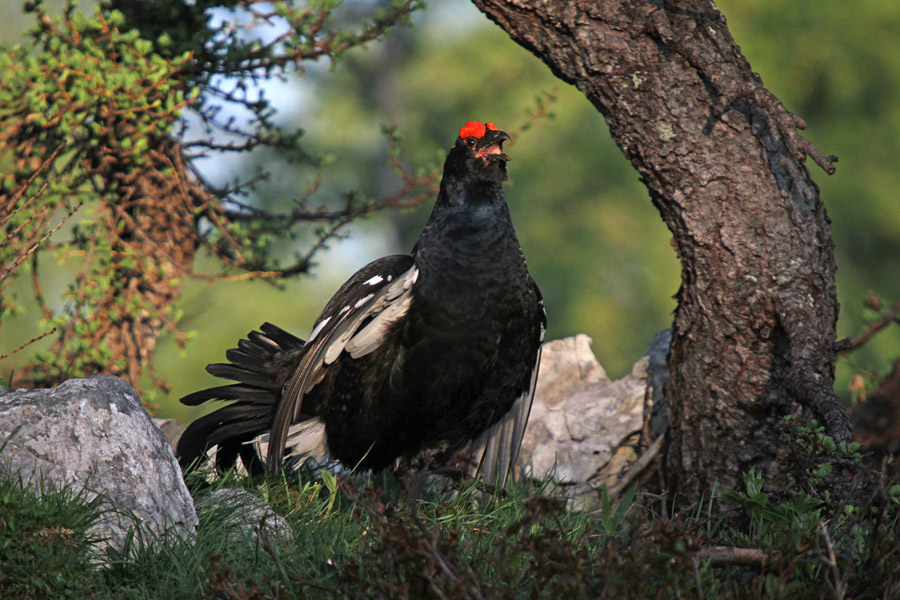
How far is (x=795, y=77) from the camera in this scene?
11250mm

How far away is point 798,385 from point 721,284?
0.66 metres

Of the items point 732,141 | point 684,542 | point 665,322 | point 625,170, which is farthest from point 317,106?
point 684,542

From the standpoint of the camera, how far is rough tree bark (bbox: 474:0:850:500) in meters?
3.68

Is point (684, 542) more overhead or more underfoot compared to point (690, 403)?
more underfoot

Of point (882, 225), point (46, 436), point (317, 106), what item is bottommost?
point (46, 436)

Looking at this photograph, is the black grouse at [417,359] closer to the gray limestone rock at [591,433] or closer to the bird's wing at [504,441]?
the bird's wing at [504,441]

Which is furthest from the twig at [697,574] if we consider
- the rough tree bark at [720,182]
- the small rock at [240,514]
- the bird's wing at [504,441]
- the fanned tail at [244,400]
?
the fanned tail at [244,400]

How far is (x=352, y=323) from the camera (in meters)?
3.74

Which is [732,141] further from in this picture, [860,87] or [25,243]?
[860,87]

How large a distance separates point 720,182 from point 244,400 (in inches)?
99.3

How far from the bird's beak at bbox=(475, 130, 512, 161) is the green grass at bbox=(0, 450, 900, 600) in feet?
6.16

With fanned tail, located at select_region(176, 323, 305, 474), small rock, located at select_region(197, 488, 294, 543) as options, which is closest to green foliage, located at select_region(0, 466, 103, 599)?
small rock, located at select_region(197, 488, 294, 543)

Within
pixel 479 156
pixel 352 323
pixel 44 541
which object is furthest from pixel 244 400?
pixel 44 541

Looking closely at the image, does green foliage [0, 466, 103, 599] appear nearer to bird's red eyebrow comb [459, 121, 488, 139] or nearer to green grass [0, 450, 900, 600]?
green grass [0, 450, 900, 600]
